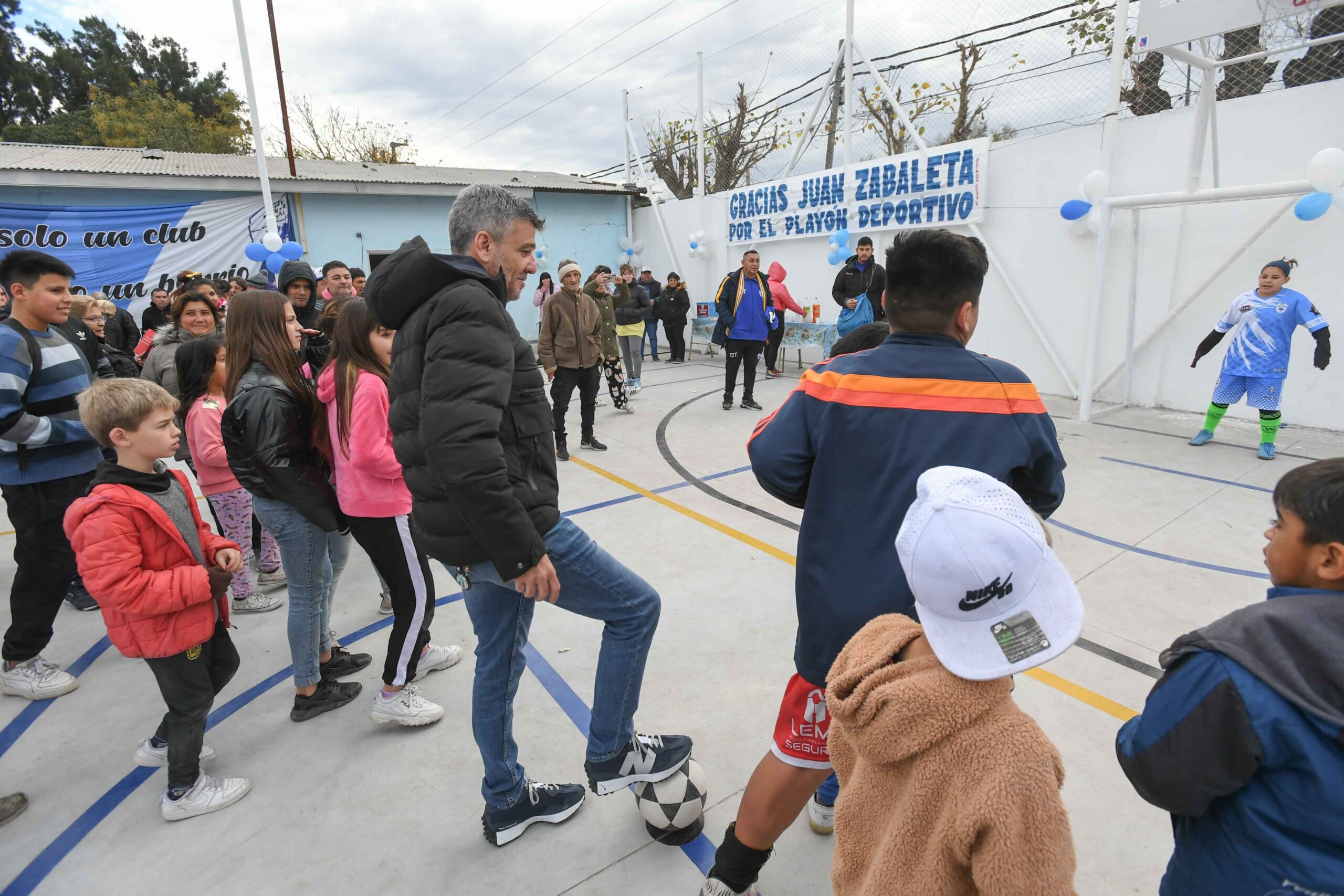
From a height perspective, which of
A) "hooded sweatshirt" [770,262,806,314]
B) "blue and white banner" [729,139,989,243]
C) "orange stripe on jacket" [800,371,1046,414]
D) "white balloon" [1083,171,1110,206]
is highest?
"blue and white banner" [729,139,989,243]

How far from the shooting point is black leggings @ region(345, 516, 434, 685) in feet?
8.17

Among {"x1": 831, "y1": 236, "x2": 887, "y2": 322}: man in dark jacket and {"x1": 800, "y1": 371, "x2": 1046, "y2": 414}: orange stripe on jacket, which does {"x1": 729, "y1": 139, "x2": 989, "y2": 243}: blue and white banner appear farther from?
{"x1": 800, "y1": 371, "x2": 1046, "y2": 414}: orange stripe on jacket

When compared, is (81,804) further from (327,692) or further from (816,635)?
(816,635)

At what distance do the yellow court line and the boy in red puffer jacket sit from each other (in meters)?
1.90

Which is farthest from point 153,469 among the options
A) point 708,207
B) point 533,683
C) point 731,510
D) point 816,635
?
point 708,207

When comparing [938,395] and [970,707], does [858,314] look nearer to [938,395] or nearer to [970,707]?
[938,395]

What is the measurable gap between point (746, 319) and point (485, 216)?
5.90 metres

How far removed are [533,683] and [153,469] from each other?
5.11ft

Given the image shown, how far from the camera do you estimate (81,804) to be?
2.27m

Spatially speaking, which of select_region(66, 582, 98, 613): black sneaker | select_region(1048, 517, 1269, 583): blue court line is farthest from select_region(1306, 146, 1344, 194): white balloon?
select_region(66, 582, 98, 613): black sneaker

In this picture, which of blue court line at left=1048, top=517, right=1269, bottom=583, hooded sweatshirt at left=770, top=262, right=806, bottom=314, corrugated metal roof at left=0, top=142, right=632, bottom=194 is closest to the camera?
blue court line at left=1048, top=517, right=1269, bottom=583

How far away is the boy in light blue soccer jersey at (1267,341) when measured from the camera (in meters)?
5.23

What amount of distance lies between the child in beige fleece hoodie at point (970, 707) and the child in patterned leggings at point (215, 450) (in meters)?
2.82

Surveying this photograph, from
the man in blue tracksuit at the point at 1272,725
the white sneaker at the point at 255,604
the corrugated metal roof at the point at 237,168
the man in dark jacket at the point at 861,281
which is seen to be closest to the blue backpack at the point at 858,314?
the man in dark jacket at the point at 861,281
